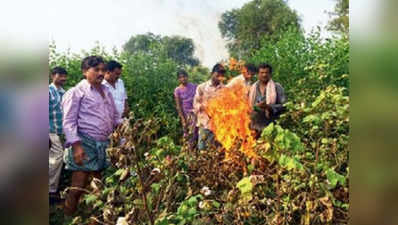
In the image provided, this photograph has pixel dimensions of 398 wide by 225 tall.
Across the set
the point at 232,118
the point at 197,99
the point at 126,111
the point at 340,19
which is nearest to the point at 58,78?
the point at 126,111

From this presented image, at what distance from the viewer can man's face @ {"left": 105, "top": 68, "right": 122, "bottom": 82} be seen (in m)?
4.45

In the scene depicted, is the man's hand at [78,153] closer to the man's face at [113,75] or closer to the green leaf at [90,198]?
the green leaf at [90,198]

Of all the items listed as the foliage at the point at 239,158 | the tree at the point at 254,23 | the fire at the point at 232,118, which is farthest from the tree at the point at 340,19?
the fire at the point at 232,118

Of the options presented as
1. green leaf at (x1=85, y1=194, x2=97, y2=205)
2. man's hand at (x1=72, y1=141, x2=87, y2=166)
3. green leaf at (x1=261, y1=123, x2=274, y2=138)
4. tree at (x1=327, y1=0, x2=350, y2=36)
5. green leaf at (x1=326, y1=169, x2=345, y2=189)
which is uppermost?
tree at (x1=327, y1=0, x2=350, y2=36)

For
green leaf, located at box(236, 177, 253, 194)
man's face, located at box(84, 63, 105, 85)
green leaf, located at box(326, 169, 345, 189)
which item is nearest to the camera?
green leaf, located at box(326, 169, 345, 189)

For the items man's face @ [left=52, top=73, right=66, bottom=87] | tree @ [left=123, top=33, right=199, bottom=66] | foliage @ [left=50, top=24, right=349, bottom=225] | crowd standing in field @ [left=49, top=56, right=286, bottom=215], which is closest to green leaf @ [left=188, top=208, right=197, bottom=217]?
foliage @ [left=50, top=24, right=349, bottom=225]

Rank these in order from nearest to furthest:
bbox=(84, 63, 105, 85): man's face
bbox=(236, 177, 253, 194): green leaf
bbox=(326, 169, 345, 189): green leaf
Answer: bbox=(326, 169, 345, 189): green leaf < bbox=(236, 177, 253, 194): green leaf < bbox=(84, 63, 105, 85): man's face

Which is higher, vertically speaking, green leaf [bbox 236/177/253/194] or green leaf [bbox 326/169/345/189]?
green leaf [bbox 326/169/345/189]

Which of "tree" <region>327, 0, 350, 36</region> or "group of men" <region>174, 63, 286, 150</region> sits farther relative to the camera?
"group of men" <region>174, 63, 286, 150</region>

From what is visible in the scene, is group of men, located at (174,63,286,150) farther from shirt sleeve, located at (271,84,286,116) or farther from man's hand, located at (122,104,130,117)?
man's hand, located at (122,104,130,117)

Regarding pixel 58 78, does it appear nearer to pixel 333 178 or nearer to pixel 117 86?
pixel 117 86

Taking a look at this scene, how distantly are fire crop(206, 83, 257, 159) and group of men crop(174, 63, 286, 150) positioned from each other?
0.03 metres

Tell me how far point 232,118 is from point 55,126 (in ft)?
4.55

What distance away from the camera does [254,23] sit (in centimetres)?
443
